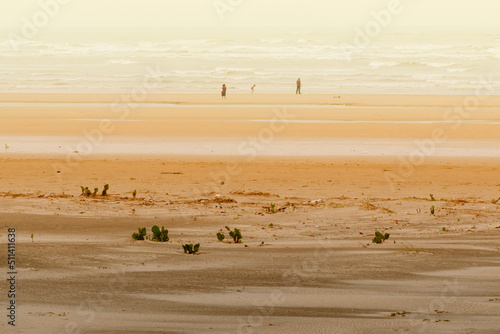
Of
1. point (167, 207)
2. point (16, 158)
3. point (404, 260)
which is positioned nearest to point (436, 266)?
point (404, 260)

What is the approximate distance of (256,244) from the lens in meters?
8.09

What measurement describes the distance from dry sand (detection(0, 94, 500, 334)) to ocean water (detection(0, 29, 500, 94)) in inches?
1343

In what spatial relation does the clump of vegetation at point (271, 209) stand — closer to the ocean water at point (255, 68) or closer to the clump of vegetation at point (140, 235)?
the clump of vegetation at point (140, 235)

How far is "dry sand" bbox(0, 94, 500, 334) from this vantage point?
17.8 ft

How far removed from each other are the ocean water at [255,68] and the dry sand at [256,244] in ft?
112

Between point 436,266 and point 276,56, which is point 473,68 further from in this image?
point 436,266

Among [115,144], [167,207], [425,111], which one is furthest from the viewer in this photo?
[425,111]

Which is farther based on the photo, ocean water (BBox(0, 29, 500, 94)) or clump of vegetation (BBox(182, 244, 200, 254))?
ocean water (BBox(0, 29, 500, 94))

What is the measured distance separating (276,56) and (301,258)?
76536 millimetres

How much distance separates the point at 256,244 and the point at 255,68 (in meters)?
63.3

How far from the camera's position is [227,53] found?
86938 mm

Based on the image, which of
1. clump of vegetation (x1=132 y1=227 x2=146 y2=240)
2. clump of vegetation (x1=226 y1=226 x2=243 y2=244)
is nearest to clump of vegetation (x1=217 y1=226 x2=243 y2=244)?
clump of vegetation (x1=226 y1=226 x2=243 y2=244)

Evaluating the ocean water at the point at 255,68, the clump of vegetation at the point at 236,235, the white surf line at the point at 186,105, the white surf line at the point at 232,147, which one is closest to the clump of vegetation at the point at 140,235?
the clump of vegetation at the point at 236,235

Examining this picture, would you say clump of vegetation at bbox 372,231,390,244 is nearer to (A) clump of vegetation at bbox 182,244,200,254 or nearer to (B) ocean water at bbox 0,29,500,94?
(A) clump of vegetation at bbox 182,244,200,254
